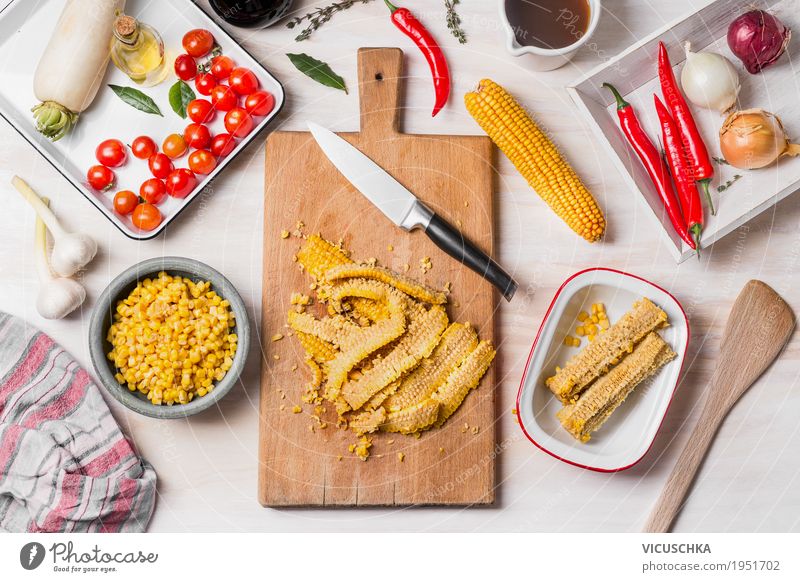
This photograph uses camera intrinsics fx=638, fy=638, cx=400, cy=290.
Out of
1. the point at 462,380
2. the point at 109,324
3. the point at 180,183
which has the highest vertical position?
the point at 180,183

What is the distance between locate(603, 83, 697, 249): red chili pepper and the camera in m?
1.80

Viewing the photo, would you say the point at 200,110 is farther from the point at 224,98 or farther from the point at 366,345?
the point at 366,345

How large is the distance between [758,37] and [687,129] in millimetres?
300

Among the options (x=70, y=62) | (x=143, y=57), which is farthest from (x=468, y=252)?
(x=70, y=62)

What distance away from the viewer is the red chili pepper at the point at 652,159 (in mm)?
1802

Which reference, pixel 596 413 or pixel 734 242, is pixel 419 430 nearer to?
pixel 596 413

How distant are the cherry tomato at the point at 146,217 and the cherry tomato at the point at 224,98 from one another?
1.14 feet

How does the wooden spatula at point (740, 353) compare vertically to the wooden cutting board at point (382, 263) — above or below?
below

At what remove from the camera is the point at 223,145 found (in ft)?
5.88

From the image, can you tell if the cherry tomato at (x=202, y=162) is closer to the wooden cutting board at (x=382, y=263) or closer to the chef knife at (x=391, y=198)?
the wooden cutting board at (x=382, y=263)

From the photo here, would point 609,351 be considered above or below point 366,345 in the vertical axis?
below

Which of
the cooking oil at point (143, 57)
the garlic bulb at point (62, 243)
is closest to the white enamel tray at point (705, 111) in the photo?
the cooking oil at point (143, 57)
